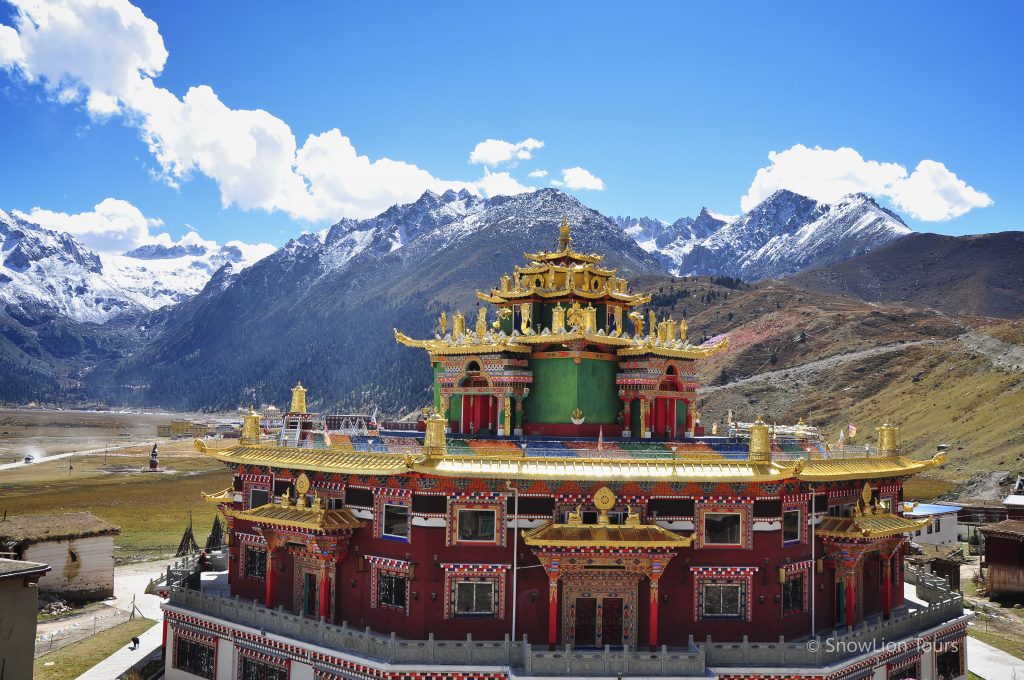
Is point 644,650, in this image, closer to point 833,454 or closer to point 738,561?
point 738,561

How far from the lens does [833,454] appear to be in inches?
1403

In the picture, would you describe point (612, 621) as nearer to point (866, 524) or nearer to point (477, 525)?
point (477, 525)

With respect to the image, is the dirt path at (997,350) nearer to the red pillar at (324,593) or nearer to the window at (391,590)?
the window at (391,590)

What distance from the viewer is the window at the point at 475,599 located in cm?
3058

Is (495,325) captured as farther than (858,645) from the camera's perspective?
Yes

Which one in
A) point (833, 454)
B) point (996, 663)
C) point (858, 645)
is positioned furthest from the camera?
point (996, 663)

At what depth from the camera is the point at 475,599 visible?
3061cm

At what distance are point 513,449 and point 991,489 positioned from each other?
72558 mm

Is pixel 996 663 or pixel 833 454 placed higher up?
pixel 833 454

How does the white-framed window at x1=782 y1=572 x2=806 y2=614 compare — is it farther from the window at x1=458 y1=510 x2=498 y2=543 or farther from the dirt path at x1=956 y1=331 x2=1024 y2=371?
the dirt path at x1=956 y1=331 x2=1024 y2=371

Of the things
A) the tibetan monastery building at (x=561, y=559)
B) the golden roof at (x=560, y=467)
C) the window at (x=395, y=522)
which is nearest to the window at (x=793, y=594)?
the tibetan monastery building at (x=561, y=559)

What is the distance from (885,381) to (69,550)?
438ft

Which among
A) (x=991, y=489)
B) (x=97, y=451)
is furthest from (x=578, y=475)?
(x=97, y=451)

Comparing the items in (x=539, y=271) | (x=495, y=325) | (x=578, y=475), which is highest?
(x=539, y=271)
